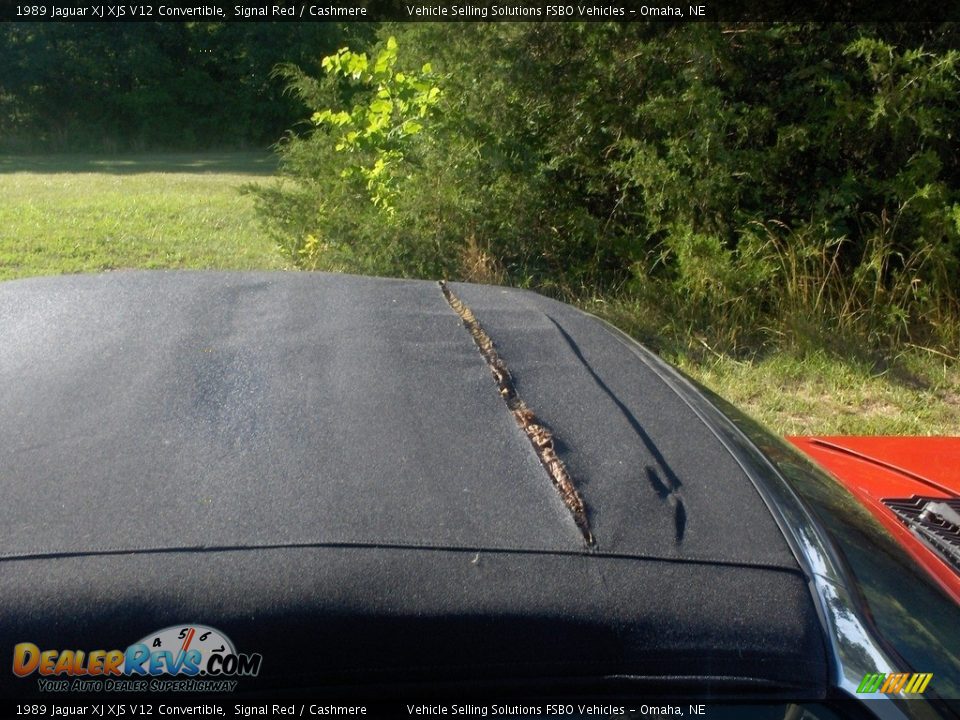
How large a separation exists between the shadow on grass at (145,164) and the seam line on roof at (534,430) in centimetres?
1745

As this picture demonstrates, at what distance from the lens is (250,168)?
2036 centimetres

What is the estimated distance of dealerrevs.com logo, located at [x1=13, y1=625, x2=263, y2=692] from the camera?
1437mm

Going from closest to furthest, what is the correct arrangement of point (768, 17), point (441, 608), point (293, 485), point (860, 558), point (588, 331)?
1. point (441, 608)
2. point (293, 485)
3. point (860, 558)
4. point (588, 331)
5. point (768, 17)

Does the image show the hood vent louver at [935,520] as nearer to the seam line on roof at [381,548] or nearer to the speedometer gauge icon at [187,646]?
the seam line on roof at [381,548]

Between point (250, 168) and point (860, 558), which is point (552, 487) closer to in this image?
point (860, 558)

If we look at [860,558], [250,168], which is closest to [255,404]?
[860,558]

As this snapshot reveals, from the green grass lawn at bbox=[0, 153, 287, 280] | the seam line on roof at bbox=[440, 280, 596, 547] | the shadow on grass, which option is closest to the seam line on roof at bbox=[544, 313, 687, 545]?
the seam line on roof at bbox=[440, 280, 596, 547]

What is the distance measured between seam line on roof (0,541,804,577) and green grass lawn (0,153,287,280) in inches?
284

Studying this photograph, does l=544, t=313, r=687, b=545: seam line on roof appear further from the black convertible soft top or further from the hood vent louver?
the hood vent louver

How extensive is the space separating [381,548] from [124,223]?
10.4 meters

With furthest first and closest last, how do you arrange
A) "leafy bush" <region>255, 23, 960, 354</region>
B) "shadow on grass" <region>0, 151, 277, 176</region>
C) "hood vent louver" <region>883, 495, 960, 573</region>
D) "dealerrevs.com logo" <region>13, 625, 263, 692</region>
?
"shadow on grass" <region>0, 151, 277, 176</region> < "leafy bush" <region>255, 23, 960, 354</region> < "hood vent louver" <region>883, 495, 960, 573</region> < "dealerrevs.com logo" <region>13, 625, 263, 692</region>

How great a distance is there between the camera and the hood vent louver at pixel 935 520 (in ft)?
6.77

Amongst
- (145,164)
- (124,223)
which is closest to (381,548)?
(124,223)

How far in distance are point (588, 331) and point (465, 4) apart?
15.7 ft
